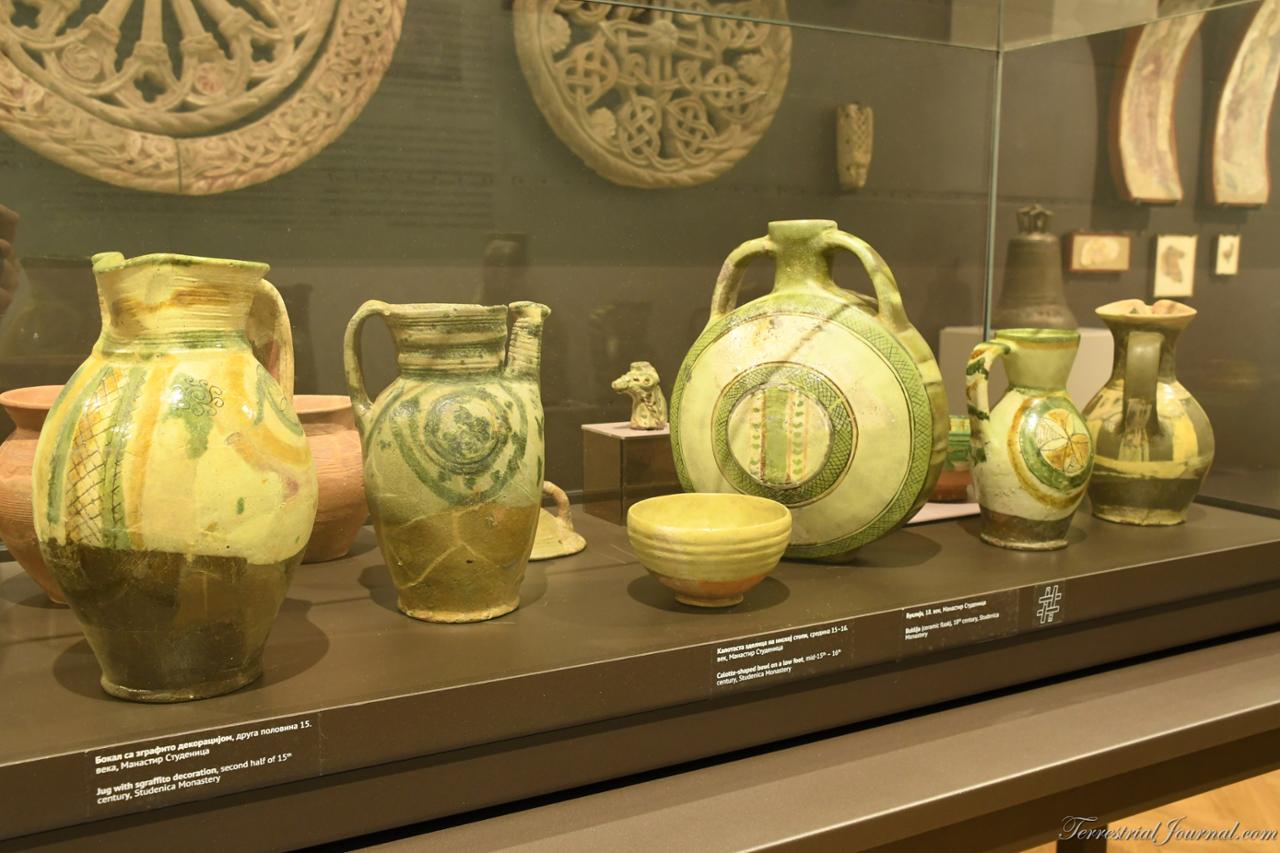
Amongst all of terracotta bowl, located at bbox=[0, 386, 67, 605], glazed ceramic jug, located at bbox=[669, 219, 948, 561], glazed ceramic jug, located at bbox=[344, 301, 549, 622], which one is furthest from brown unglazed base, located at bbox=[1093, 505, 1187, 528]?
terracotta bowl, located at bbox=[0, 386, 67, 605]

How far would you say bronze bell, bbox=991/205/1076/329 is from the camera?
2180mm

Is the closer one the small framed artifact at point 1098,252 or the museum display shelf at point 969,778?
the museum display shelf at point 969,778

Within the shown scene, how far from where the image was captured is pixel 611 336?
1879mm

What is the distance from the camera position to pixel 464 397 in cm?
114

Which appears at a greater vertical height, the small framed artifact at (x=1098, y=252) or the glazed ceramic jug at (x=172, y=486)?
the small framed artifact at (x=1098, y=252)

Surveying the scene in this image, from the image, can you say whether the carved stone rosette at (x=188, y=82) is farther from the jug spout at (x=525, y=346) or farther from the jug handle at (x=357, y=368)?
the jug spout at (x=525, y=346)

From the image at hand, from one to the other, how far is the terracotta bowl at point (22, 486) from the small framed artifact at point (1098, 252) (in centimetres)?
187

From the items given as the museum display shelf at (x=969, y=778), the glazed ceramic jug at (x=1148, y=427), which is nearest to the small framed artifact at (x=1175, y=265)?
the glazed ceramic jug at (x=1148, y=427)

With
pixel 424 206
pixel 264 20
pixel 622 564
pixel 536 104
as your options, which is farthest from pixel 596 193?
pixel 622 564

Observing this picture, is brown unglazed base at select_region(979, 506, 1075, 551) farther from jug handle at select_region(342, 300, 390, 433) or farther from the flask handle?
jug handle at select_region(342, 300, 390, 433)

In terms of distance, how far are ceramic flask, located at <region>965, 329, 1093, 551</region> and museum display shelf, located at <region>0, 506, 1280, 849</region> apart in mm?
Answer: 55

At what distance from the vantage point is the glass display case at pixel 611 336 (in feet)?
3.28

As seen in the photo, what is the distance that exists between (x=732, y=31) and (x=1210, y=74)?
0.90 meters

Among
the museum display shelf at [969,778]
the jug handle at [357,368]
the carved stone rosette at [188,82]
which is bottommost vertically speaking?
the museum display shelf at [969,778]
